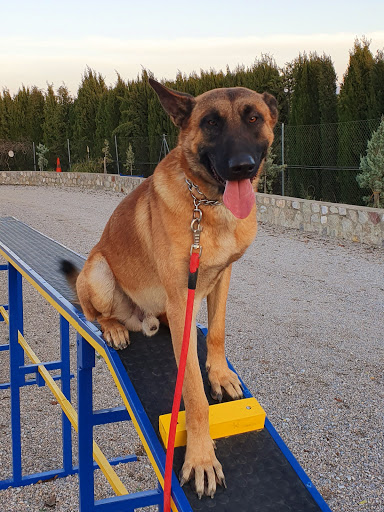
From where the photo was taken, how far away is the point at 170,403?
185cm

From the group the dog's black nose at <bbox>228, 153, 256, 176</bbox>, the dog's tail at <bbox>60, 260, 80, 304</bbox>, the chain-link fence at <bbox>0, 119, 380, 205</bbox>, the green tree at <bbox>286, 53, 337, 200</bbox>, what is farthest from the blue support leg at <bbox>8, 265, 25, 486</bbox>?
the green tree at <bbox>286, 53, 337, 200</bbox>

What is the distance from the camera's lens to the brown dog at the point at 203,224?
1679mm

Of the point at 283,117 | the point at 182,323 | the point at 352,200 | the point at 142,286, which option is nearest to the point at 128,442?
the point at 142,286

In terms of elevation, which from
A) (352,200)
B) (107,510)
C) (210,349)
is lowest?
(107,510)

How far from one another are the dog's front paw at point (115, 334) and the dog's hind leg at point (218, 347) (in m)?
0.40

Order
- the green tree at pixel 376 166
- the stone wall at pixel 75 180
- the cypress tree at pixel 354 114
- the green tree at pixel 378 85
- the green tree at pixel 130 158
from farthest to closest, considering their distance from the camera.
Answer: the green tree at pixel 130 158
the stone wall at pixel 75 180
the cypress tree at pixel 354 114
the green tree at pixel 378 85
the green tree at pixel 376 166

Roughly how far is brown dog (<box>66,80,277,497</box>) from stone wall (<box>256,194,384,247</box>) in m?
6.59

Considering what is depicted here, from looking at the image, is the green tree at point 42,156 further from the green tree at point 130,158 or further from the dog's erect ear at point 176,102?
the dog's erect ear at point 176,102

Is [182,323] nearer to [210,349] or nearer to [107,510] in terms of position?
[210,349]

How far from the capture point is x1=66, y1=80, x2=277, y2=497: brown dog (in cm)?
168

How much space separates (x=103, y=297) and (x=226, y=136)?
3.18 feet

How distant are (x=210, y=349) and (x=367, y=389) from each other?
2.32 metres

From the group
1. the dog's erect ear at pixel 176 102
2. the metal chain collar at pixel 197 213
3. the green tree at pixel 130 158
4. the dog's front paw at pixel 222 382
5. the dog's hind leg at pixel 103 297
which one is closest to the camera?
the metal chain collar at pixel 197 213

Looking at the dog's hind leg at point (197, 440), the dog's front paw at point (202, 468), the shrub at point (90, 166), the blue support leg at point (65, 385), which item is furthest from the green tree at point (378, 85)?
the shrub at point (90, 166)
